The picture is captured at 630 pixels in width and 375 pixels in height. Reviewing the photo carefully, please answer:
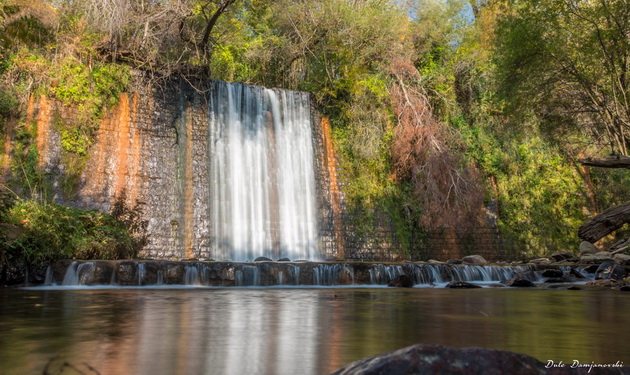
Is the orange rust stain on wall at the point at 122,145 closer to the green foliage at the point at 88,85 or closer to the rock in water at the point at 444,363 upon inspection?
the green foliage at the point at 88,85

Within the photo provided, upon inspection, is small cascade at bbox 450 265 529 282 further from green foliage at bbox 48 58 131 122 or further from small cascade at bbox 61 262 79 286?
green foliage at bbox 48 58 131 122

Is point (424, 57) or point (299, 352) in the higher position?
point (424, 57)

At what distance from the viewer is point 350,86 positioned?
64.5ft

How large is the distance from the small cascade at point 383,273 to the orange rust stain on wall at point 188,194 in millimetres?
5684

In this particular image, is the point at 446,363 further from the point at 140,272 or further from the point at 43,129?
the point at 43,129

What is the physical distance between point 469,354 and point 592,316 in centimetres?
344

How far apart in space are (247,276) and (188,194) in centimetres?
558

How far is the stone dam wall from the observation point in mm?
14281

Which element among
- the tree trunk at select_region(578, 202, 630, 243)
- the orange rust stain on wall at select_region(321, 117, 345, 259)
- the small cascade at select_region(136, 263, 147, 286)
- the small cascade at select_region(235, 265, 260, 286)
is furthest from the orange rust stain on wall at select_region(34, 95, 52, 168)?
the tree trunk at select_region(578, 202, 630, 243)

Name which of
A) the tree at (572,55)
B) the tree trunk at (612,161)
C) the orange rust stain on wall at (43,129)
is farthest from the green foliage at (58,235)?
the tree at (572,55)

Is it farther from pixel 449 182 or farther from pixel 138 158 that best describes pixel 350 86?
pixel 138 158

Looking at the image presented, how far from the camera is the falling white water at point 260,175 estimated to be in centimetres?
1606

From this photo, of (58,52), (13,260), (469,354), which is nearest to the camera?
(469,354)

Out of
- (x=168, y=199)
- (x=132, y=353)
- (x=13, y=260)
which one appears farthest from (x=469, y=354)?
(x=168, y=199)
